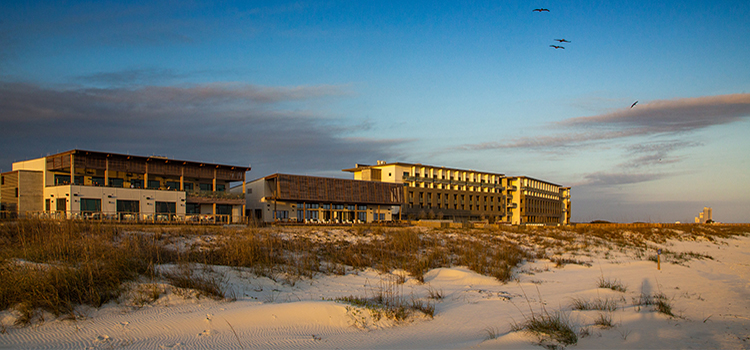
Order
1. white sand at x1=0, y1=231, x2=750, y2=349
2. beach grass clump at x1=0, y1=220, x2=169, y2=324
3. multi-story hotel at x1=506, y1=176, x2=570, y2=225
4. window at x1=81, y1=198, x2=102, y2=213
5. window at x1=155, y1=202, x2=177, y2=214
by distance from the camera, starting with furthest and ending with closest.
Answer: multi-story hotel at x1=506, y1=176, x2=570, y2=225 < window at x1=155, y1=202, x2=177, y2=214 < window at x1=81, y1=198, x2=102, y2=213 < beach grass clump at x1=0, y1=220, x2=169, y2=324 < white sand at x1=0, y1=231, x2=750, y2=349

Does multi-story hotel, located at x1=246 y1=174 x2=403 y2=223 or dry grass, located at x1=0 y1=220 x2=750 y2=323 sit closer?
dry grass, located at x1=0 y1=220 x2=750 y2=323

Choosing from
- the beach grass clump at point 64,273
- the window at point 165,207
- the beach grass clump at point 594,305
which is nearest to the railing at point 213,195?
the window at point 165,207

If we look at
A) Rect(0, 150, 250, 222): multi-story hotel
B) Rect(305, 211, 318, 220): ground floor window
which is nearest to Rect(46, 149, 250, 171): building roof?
Rect(0, 150, 250, 222): multi-story hotel

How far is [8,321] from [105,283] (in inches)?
63.3

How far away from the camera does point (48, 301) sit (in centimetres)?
706

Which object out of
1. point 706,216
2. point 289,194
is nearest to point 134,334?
point 289,194

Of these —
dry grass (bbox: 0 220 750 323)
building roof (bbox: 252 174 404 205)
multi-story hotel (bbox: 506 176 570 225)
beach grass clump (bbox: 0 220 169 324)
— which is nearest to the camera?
beach grass clump (bbox: 0 220 169 324)

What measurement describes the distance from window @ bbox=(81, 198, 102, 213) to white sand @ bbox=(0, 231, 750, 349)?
34.5 m

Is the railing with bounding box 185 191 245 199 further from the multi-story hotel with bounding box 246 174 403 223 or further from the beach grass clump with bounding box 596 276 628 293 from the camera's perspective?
the beach grass clump with bounding box 596 276 628 293

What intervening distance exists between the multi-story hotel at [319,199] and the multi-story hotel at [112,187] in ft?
20.5

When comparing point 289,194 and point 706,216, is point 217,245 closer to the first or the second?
point 289,194

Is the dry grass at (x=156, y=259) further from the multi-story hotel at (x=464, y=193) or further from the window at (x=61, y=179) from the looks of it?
the multi-story hotel at (x=464, y=193)

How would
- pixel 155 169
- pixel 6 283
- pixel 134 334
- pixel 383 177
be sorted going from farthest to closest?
pixel 383 177, pixel 155 169, pixel 6 283, pixel 134 334

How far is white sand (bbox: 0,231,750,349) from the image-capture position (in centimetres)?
654
